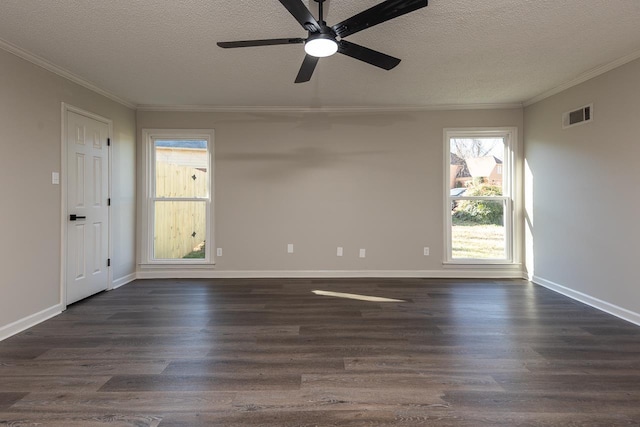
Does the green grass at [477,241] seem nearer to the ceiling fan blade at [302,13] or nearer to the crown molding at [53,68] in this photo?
the ceiling fan blade at [302,13]

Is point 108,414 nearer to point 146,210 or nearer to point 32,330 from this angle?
point 32,330

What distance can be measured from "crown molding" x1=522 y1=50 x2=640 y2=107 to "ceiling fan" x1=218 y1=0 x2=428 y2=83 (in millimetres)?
2469

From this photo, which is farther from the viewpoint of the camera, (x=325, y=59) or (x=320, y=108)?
(x=320, y=108)

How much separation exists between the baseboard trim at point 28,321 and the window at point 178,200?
4.77 ft

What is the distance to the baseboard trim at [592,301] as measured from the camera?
9.24ft

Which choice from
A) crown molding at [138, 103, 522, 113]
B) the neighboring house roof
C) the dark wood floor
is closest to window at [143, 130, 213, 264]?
crown molding at [138, 103, 522, 113]

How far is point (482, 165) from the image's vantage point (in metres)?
4.46

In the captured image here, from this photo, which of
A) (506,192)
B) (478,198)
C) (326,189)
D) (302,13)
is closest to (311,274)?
(326,189)

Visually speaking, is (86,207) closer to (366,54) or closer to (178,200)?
(178,200)

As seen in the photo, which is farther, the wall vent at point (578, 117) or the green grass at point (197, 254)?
the green grass at point (197, 254)

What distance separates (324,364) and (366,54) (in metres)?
2.23

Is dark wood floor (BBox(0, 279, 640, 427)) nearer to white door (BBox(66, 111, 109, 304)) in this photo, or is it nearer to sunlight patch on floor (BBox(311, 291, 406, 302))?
sunlight patch on floor (BBox(311, 291, 406, 302))

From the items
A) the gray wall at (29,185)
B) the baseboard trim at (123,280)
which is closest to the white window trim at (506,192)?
the baseboard trim at (123,280)

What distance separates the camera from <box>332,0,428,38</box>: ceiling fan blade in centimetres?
168
